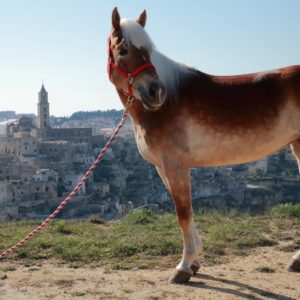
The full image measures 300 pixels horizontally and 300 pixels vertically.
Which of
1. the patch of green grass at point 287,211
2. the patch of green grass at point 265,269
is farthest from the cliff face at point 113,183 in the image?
the patch of green grass at point 265,269

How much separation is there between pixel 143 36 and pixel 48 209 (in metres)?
54.3

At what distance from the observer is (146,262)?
17.8 feet

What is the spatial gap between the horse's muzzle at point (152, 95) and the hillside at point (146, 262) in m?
1.61

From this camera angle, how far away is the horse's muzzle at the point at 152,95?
164 inches

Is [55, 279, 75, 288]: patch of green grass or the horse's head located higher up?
the horse's head

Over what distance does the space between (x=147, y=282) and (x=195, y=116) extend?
1586mm

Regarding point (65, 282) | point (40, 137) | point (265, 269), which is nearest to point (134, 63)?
point (65, 282)

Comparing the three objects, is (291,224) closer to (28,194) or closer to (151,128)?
(151,128)

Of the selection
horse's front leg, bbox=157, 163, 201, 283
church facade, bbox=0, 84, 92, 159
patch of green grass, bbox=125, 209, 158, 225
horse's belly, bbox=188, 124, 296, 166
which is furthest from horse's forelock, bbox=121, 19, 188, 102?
church facade, bbox=0, 84, 92, 159

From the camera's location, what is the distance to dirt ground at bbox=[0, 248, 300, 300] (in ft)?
14.3

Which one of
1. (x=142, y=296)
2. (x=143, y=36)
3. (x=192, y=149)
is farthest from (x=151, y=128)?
(x=142, y=296)

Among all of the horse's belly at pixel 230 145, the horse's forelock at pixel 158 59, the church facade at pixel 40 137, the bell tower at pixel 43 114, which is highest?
the bell tower at pixel 43 114

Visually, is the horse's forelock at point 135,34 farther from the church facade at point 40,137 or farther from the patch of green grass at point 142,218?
the church facade at point 40,137

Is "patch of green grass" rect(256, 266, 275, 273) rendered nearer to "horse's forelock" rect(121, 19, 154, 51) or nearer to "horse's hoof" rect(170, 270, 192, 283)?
"horse's hoof" rect(170, 270, 192, 283)
